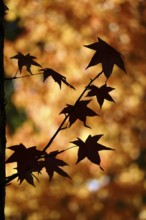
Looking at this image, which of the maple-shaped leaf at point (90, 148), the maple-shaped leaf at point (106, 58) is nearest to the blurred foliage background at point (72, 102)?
the maple-shaped leaf at point (106, 58)

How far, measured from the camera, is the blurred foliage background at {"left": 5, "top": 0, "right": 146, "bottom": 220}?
18.9 feet

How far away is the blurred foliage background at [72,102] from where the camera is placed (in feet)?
18.9

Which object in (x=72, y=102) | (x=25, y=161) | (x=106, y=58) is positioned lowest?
(x=25, y=161)

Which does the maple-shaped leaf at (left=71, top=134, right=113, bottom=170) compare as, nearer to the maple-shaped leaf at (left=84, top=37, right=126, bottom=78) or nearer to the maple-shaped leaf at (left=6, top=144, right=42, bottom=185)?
the maple-shaped leaf at (left=6, top=144, right=42, bottom=185)

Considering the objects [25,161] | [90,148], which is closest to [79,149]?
[90,148]

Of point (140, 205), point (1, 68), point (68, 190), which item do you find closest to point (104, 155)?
point (68, 190)

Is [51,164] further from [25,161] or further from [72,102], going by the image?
[72,102]

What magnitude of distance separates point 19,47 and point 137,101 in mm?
1866

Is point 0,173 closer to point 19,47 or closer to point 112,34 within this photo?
point 112,34

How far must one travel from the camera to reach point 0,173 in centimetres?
183

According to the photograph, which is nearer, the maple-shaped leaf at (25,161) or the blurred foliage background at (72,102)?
the maple-shaped leaf at (25,161)

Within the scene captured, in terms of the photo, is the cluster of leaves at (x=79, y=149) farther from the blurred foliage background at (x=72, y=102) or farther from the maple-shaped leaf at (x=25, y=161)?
the blurred foliage background at (x=72, y=102)

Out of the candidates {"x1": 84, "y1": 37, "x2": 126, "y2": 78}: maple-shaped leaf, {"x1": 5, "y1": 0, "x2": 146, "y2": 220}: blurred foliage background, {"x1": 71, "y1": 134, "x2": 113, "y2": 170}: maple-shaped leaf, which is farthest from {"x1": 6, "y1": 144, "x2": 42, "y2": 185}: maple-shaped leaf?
{"x1": 5, "y1": 0, "x2": 146, "y2": 220}: blurred foliage background

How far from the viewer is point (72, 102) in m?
6.51
